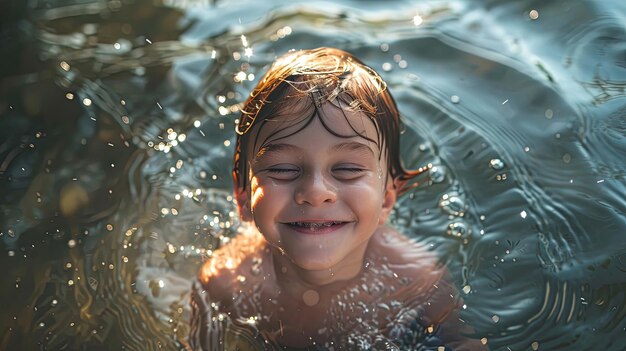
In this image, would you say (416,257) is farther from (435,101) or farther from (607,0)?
(607,0)

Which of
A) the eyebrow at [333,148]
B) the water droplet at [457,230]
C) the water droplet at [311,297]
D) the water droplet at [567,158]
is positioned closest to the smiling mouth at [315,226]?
the eyebrow at [333,148]

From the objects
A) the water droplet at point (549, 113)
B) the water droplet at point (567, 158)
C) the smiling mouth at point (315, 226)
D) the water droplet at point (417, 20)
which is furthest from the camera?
the water droplet at point (417, 20)

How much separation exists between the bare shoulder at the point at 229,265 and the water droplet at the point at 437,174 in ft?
2.43

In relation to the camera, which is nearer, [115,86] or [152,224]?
[152,224]

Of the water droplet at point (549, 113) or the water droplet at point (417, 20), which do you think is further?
the water droplet at point (417, 20)

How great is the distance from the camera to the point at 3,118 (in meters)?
3.40

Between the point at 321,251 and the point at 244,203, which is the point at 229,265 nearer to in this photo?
the point at 244,203

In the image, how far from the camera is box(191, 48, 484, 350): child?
2287 millimetres

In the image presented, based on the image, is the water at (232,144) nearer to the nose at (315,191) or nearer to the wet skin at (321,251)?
the wet skin at (321,251)

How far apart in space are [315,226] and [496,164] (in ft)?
3.53

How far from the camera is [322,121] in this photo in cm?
225

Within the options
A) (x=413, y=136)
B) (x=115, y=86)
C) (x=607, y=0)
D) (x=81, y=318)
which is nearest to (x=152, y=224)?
(x=81, y=318)

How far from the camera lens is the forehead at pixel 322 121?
226 centimetres

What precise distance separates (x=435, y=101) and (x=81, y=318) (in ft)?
5.51
